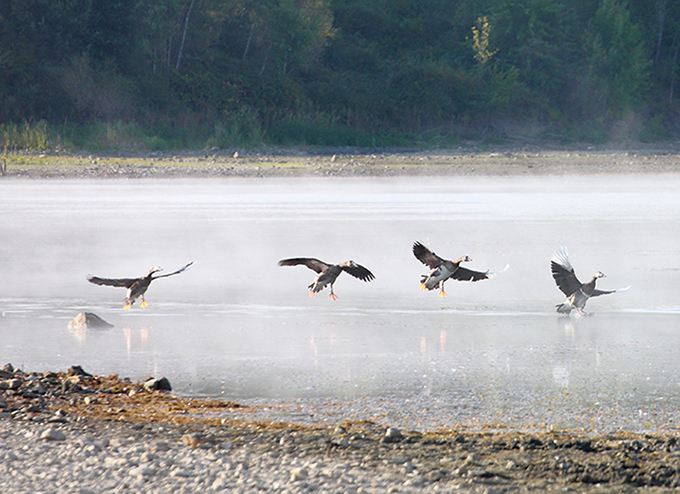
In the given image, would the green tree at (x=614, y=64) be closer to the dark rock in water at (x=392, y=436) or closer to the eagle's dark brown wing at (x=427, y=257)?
the eagle's dark brown wing at (x=427, y=257)

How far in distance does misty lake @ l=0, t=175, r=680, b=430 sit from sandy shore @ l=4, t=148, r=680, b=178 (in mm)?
9899

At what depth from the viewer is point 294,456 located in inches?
192

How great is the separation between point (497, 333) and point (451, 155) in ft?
101

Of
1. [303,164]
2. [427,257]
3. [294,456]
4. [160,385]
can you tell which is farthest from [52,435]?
[303,164]

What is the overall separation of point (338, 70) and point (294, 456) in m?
45.9

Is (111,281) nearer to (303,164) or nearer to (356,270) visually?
(356,270)

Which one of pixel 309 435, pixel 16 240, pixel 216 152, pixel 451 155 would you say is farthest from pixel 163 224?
pixel 451 155

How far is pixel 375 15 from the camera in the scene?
52.7 metres

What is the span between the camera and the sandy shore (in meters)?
28.2

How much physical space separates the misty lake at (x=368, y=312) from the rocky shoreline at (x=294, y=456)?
1.49ft

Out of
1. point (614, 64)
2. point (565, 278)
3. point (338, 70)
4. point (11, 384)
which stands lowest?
point (11, 384)

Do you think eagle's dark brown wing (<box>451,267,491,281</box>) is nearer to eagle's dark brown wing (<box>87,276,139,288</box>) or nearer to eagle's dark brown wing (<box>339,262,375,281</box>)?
eagle's dark brown wing (<box>339,262,375,281</box>)

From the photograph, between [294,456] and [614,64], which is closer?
[294,456]

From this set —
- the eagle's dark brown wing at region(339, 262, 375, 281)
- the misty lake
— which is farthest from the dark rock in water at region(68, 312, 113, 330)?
the eagle's dark brown wing at region(339, 262, 375, 281)
